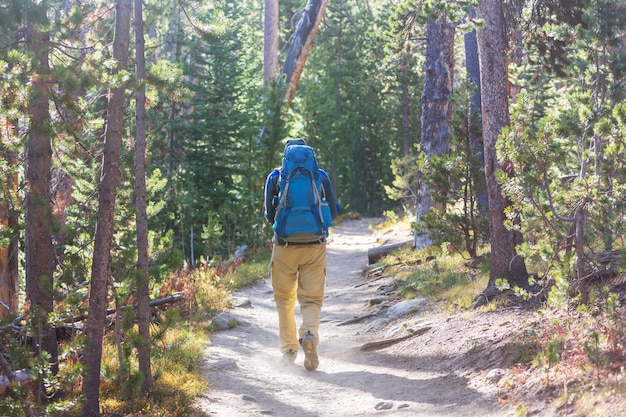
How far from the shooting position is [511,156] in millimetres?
6910

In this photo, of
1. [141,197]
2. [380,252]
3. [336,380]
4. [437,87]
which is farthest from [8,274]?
[380,252]

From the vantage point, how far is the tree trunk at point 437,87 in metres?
14.9

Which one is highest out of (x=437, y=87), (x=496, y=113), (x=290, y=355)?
(x=437, y=87)

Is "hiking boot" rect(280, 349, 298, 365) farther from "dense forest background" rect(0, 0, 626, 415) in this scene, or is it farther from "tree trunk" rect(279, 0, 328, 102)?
"tree trunk" rect(279, 0, 328, 102)

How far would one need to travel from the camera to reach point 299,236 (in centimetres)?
776

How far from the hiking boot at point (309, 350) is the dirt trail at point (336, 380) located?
10cm

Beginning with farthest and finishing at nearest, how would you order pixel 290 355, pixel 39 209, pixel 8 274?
pixel 8 274, pixel 290 355, pixel 39 209

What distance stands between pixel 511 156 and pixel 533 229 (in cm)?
77

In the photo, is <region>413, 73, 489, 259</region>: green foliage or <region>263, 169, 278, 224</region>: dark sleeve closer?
<region>263, 169, 278, 224</region>: dark sleeve

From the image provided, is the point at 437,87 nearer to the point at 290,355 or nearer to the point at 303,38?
the point at 303,38

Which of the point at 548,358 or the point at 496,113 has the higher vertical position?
the point at 496,113

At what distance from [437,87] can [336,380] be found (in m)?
8.86

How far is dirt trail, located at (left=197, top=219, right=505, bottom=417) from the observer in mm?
6449

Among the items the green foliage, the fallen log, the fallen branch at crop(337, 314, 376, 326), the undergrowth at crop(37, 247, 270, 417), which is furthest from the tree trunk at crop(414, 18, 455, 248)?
the undergrowth at crop(37, 247, 270, 417)
